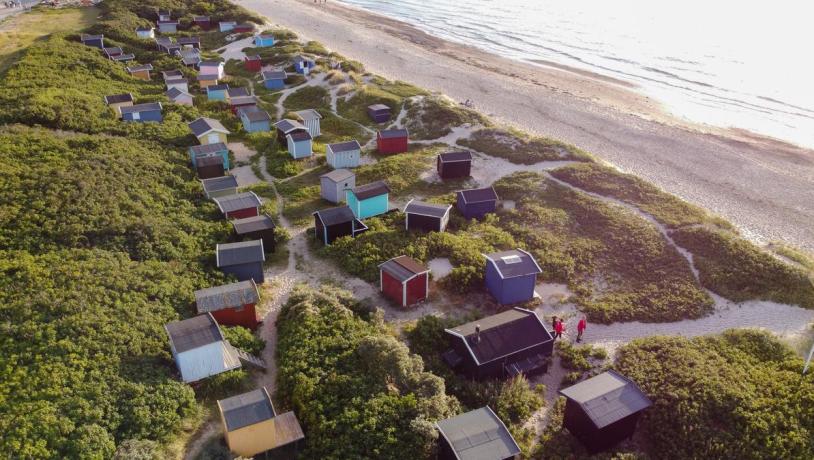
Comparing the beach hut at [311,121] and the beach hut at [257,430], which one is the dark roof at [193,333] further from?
the beach hut at [311,121]

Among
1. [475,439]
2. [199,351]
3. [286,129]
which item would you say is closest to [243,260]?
[199,351]

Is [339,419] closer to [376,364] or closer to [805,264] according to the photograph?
[376,364]

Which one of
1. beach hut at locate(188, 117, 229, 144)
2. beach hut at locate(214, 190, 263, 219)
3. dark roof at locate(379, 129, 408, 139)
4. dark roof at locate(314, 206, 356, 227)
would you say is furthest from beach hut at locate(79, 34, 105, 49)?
dark roof at locate(314, 206, 356, 227)

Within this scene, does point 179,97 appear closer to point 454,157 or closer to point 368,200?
point 368,200

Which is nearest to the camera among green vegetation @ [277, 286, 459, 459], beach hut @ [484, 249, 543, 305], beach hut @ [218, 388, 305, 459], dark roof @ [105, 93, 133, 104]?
beach hut @ [218, 388, 305, 459]

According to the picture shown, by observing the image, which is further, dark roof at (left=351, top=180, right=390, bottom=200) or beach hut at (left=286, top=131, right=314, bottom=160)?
beach hut at (left=286, top=131, right=314, bottom=160)

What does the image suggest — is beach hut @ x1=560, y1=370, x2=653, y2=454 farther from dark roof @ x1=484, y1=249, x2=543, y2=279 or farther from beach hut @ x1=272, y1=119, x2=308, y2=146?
beach hut @ x1=272, y1=119, x2=308, y2=146

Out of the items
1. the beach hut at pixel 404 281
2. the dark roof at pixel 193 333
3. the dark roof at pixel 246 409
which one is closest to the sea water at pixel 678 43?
the beach hut at pixel 404 281
